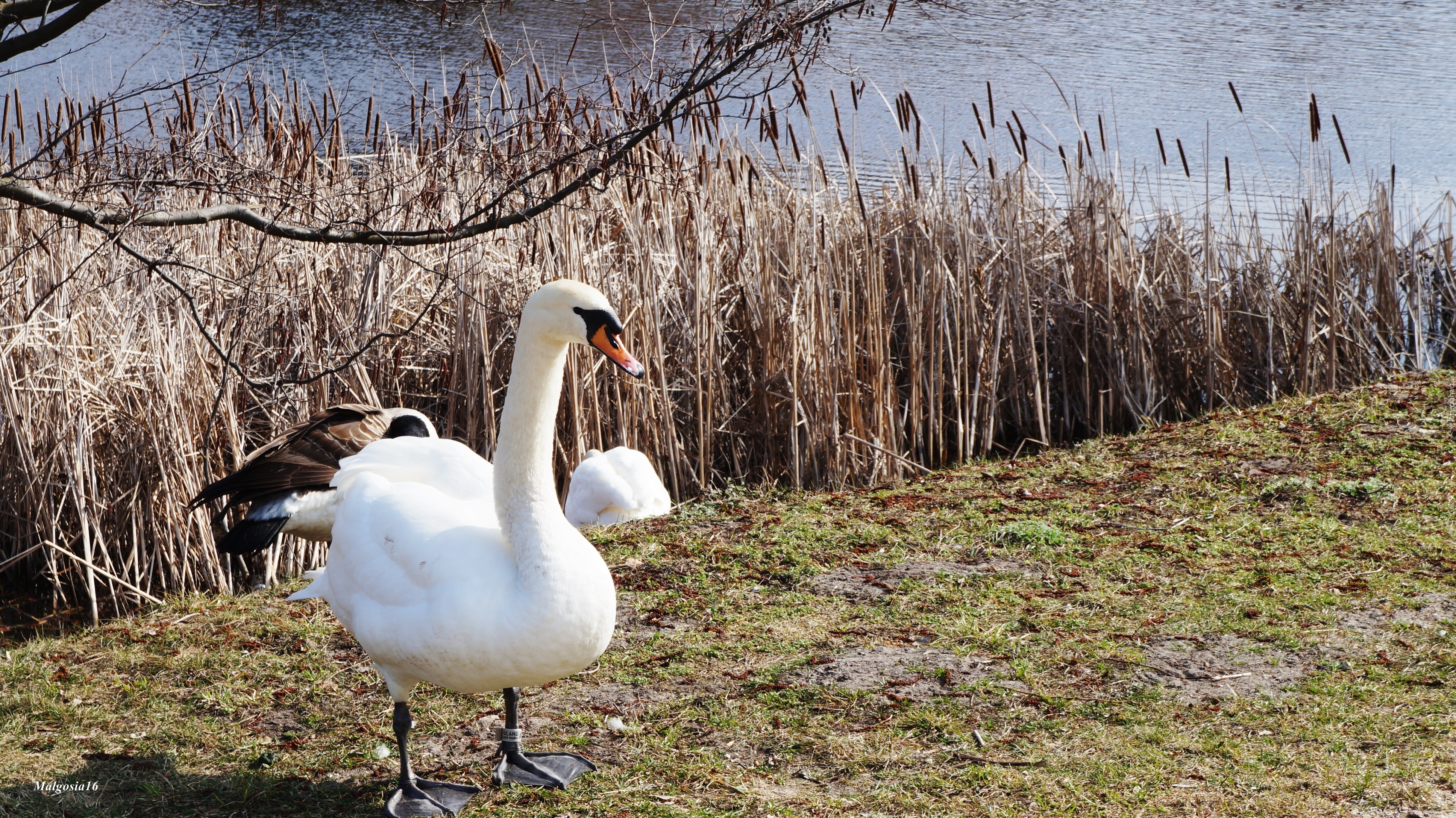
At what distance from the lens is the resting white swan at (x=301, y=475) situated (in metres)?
4.90

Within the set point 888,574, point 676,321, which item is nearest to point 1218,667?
point 888,574

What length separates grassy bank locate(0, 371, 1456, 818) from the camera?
3.53 m

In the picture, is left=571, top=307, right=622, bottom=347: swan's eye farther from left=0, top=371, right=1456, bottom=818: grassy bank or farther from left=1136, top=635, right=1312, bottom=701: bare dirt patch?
left=1136, top=635, right=1312, bottom=701: bare dirt patch

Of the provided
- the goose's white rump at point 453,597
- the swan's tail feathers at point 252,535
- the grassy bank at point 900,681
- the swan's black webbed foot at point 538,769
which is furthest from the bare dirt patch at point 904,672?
the swan's tail feathers at point 252,535

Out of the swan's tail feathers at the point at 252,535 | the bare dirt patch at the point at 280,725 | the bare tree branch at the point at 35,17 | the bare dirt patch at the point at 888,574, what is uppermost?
the bare tree branch at the point at 35,17

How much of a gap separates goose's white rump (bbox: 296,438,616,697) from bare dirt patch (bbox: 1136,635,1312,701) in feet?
6.81

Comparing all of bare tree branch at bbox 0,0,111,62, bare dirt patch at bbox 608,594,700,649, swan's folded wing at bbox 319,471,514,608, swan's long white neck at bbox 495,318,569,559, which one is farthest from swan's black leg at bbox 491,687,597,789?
bare tree branch at bbox 0,0,111,62

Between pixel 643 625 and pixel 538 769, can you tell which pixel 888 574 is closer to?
pixel 643 625

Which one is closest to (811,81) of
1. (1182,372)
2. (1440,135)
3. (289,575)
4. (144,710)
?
(1182,372)

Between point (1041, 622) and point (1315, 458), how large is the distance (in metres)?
2.97

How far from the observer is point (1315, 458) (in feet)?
22.1

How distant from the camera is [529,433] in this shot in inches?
133

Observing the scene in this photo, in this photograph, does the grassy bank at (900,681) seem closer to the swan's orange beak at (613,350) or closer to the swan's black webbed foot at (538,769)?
the swan's black webbed foot at (538,769)

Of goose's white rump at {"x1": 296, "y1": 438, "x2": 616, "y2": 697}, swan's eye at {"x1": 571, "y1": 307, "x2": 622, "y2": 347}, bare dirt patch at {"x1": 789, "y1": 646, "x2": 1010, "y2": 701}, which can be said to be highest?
swan's eye at {"x1": 571, "y1": 307, "x2": 622, "y2": 347}
